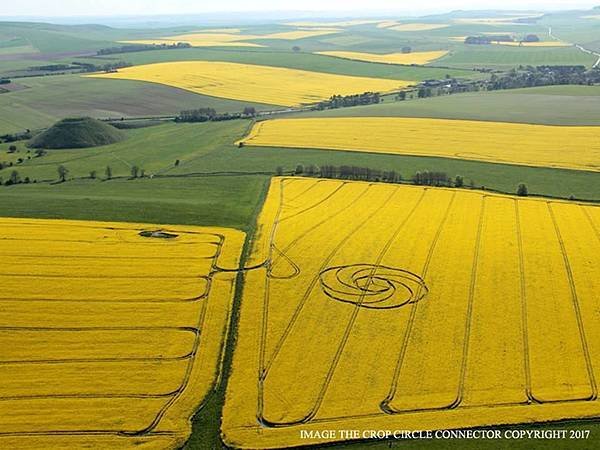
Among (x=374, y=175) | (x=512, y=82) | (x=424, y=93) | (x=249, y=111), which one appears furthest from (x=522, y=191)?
(x=512, y=82)

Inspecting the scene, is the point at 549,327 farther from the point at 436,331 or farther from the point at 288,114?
the point at 288,114

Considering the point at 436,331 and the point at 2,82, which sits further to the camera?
the point at 2,82

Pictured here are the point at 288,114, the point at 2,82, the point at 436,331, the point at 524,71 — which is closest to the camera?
the point at 436,331

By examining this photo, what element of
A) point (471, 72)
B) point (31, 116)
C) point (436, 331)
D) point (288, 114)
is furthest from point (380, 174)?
point (471, 72)

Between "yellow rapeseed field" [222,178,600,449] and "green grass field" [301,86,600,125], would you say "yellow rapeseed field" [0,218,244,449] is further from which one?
"green grass field" [301,86,600,125]

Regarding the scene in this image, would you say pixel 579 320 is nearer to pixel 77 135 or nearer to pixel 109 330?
pixel 109 330

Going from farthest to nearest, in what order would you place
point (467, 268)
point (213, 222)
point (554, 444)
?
point (213, 222) → point (467, 268) → point (554, 444)

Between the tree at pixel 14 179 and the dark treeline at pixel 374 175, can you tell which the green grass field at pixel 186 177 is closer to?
the tree at pixel 14 179
